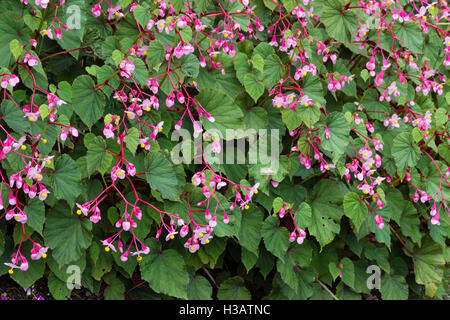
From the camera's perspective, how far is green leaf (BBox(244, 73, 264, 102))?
7.52ft

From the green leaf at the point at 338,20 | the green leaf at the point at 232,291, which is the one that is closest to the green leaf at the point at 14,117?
the green leaf at the point at 232,291

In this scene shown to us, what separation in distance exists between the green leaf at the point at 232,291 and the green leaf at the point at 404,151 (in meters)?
1.04

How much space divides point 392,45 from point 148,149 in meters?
1.52

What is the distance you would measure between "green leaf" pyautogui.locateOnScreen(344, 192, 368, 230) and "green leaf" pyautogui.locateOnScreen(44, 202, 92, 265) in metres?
1.22

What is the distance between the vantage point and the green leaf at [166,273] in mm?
2205

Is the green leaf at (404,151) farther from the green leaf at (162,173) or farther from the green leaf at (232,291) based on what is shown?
the green leaf at (162,173)

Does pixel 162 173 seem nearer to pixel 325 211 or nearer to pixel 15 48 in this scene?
pixel 15 48

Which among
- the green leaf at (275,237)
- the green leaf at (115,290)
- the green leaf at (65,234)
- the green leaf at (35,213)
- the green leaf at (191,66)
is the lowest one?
the green leaf at (115,290)

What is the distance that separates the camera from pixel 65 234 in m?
2.08

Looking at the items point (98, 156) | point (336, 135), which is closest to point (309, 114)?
point (336, 135)

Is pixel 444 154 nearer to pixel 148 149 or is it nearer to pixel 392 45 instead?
pixel 392 45

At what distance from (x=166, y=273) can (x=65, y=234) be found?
486 mm

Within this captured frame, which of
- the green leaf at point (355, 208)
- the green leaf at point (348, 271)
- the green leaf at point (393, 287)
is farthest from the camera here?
the green leaf at point (393, 287)

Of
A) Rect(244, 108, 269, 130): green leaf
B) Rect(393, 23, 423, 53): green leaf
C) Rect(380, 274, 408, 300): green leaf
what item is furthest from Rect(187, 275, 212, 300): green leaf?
Rect(393, 23, 423, 53): green leaf
